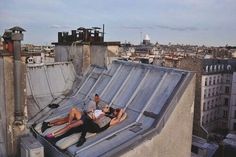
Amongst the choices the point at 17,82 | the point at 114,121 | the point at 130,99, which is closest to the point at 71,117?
the point at 114,121

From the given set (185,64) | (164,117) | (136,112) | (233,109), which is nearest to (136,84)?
(136,112)

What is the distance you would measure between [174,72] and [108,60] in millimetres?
4097

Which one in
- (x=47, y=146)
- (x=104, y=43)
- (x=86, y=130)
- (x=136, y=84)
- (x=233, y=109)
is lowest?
Answer: (x=233, y=109)

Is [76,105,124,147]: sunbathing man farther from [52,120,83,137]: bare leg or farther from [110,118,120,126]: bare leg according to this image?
[52,120,83,137]: bare leg

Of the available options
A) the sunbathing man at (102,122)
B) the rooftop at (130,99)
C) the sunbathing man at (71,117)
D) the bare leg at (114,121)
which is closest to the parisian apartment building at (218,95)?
the rooftop at (130,99)

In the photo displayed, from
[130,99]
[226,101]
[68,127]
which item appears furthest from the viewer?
[226,101]

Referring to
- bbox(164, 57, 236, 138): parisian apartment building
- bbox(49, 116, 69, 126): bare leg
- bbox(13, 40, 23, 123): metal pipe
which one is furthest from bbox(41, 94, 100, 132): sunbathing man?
bbox(164, 57, 236, 138): parisian apartment building

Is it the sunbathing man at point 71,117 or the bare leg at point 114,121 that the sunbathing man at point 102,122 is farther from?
the sunbathing man at point 71,117

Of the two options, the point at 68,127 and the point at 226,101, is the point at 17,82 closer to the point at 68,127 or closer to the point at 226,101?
the point at 68,127

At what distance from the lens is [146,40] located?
98.5 m

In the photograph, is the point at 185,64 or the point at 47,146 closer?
the point at 47,146

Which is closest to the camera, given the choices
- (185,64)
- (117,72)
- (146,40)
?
(117,72)

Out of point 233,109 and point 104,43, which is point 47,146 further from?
point 233,109

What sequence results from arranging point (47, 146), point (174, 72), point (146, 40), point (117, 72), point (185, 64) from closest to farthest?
point (47, 146)
point (174, 72)
point (117, 72)
point (185, 64)
point (146, 40)
